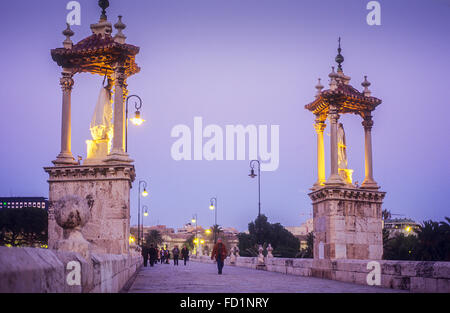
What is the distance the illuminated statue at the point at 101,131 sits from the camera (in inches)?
842

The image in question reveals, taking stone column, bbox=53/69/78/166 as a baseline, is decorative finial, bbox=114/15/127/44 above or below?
above

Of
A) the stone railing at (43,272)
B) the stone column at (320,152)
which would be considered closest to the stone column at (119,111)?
the stone column at (320,152)

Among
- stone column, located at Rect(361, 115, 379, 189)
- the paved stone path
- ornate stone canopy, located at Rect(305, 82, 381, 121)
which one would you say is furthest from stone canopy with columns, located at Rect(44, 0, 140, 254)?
stone column, located at Rect(361, 115, 379, 189)

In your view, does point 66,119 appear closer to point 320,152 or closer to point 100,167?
point 100,167

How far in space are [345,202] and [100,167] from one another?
30.2 ft

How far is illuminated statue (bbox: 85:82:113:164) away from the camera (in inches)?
842

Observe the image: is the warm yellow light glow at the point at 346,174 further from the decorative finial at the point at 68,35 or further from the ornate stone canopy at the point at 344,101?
the decorative finial at the point at 68,35

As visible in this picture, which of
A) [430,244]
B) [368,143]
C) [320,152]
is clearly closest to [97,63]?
[320,152]

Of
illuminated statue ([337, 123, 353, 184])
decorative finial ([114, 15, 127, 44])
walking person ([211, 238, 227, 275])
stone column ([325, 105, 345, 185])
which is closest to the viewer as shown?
decorative finial ([114, 15, 127, 44])

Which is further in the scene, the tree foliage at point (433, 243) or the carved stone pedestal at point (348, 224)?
the tree foliage at point (433, 243)

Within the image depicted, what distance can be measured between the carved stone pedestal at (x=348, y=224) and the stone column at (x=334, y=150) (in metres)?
0.38

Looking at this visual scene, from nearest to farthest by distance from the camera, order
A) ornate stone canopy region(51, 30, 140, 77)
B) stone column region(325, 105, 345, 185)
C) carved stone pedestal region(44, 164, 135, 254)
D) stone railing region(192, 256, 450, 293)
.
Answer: stone railing region(192, 256, 450, 293) → carved stone pedestal region(44, 164, 135, 254) → ornate stone canopy region(51, 30, 140, 77) → stone column region(325, 105, 345, 185)

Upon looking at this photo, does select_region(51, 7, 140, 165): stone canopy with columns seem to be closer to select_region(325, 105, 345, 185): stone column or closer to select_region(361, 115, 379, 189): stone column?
select_region(325, 105, 345, 185): stone column

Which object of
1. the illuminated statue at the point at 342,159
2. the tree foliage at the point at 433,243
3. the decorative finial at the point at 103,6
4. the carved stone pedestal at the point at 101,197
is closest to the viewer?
the carved stone pedestal at the point at 101,197
